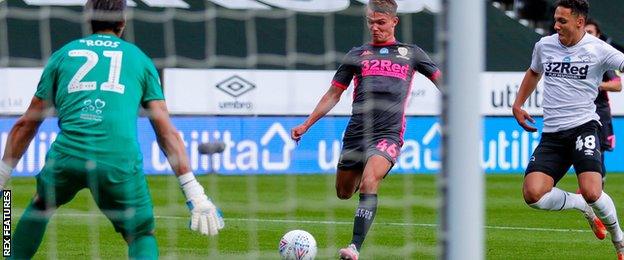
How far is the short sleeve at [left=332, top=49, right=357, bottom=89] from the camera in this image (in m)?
9.46

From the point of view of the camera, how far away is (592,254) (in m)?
10.1

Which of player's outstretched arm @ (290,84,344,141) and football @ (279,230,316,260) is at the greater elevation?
player's outstretched arm @ (290,84,344,141)

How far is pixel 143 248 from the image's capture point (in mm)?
6535

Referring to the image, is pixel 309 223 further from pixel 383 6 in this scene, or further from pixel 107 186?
pixel 107 186

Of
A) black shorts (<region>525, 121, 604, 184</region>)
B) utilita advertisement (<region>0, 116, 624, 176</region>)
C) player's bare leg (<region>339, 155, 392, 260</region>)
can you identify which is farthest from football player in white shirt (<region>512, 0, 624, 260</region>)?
utilita advertisement (<region>0, 116, 624, 176</region>)

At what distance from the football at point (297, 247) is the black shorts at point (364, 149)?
731 millimetres

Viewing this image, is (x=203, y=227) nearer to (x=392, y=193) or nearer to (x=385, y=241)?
(x=385, y=241)

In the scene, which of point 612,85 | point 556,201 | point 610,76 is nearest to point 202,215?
point 556,201

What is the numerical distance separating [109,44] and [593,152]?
408 centimetres

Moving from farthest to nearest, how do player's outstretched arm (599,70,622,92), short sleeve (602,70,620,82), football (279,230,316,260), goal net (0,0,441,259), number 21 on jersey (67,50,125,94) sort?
goal net (0,0,441,259) < short sleeve (602,70,620,82) < player's outstretched arm (599,70,622,92) < football (279,230,316,260) < number 21 on jersey (67,50,125,94)

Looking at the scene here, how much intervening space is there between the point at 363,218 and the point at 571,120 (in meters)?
1.68

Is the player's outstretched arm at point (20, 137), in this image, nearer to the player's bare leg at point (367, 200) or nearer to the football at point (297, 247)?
the player's bare leg at point (367, 200)

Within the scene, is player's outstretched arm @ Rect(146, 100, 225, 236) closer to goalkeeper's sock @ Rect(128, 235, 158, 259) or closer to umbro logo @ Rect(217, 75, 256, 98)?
goalkeeper's sock @ Rect(128, 235, 158, 259)

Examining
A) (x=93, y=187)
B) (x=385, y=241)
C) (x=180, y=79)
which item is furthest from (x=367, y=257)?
(x=180, y=79)
